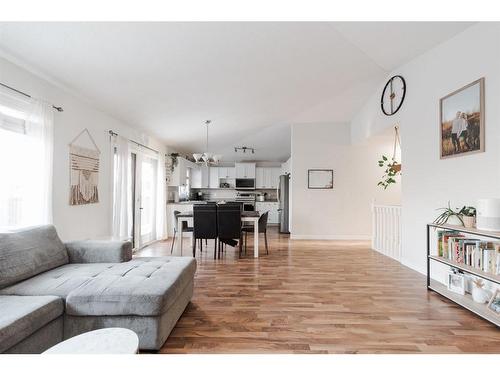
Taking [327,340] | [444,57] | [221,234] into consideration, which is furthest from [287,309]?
[444,57]

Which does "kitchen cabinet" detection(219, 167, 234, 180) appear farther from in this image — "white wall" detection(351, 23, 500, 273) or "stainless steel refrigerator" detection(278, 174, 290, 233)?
"white wall" detection(351, 23, 500, 273)

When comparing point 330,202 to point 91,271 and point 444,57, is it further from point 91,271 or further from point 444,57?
point 91,271

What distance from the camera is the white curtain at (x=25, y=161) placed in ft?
7.76

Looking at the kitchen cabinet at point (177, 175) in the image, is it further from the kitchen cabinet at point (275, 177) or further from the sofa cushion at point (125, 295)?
the sofa cushion at point (125, 295)

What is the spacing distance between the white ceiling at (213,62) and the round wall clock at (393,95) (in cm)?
24

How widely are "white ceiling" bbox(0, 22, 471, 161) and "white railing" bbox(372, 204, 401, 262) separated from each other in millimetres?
2471

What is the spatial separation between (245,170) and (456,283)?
717cm

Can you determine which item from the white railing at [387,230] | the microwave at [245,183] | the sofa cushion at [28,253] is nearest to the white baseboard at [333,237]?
the white railing at [387,230]

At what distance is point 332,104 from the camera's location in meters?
5.80

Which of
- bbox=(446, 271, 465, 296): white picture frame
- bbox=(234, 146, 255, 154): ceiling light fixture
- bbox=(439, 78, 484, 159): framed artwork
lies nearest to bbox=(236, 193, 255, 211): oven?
bbox=(234, 146, 255, 154): ceiling light fixture

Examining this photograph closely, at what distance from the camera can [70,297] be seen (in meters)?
1.78

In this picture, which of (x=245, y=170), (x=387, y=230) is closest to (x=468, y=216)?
(x=387, y=230)

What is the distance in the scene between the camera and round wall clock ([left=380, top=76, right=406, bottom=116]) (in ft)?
14.0

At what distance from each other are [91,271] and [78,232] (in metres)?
1.39
